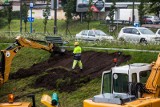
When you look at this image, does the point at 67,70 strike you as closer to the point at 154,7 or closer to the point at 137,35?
the point at 154,7

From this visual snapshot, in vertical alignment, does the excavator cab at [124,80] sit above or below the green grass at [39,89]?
above

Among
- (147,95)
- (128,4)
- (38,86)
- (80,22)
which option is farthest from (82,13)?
(147,95)

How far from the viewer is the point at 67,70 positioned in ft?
98.1

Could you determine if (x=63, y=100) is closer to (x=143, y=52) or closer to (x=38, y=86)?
(x=38, y=86)

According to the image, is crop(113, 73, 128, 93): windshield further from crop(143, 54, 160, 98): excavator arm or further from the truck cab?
crop(143, 54, 160, 98): excavator arm

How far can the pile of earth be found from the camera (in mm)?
27797

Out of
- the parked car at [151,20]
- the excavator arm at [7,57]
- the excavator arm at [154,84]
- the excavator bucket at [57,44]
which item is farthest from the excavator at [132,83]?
the parked car at [151,20]

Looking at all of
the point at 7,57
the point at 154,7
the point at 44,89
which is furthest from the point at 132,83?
the point at 154,7

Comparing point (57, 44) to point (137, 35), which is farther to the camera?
point (137, 35)

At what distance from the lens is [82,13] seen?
238ft

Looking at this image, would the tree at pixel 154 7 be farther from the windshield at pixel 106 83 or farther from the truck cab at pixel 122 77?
the windshield at pixel 106 83

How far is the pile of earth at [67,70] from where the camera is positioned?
27.8 m

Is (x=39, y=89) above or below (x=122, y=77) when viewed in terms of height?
below

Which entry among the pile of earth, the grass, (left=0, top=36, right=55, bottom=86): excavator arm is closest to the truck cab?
the grass
